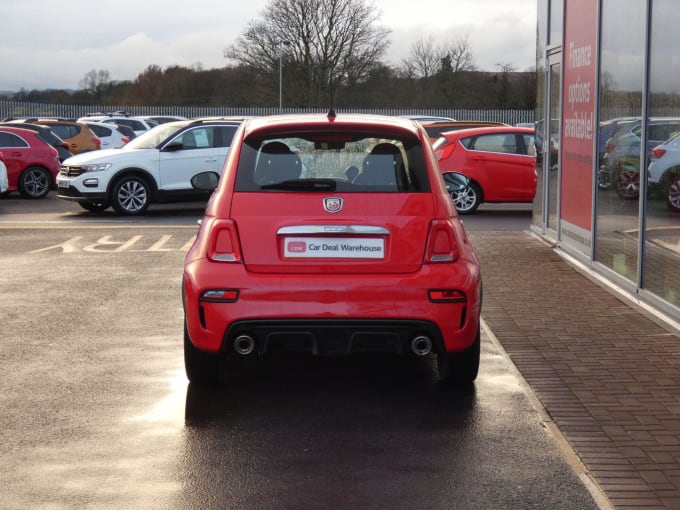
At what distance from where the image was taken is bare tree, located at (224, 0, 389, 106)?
70438mm

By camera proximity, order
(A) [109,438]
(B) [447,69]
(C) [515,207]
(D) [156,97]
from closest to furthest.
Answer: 1. (A) [109,438]
2. (C) [515,207]
3. (B) [447,69]
4. (D) [156,97]

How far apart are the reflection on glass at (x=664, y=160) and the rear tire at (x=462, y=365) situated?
7.90ft

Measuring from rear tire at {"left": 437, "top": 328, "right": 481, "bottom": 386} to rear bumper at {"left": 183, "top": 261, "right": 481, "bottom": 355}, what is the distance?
334 mm

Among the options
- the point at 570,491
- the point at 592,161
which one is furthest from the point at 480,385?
the point at 592,161

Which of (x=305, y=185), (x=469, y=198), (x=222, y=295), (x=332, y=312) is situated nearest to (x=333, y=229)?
(x=305, y=185)

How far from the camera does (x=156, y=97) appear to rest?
88.2 meters

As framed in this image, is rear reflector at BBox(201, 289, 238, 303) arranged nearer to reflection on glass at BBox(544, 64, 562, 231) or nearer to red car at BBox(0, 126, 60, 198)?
reflection on glass at BBox(544, 64, 562, 231)

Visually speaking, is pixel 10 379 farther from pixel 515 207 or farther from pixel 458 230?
pixel 515 207

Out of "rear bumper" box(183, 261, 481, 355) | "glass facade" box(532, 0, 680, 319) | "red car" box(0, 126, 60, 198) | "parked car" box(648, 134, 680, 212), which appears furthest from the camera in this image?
"red car" box(0, 126, 60, 198)

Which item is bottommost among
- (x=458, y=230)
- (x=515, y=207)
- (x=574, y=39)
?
(x=515, y=207)

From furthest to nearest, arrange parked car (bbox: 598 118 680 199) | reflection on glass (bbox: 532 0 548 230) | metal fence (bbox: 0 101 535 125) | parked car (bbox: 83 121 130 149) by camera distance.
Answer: metal fence (bbox: 0 101 535 125) → parked car (bbox: 83 121 130 149) → reflection on glass (bbox: 532 0 548 230) → parked car (bbox: 598 118 680 199)

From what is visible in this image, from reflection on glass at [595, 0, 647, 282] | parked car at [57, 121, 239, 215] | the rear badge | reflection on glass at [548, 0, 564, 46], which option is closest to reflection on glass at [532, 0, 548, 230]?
reflection on glass at [548, 0, 564, 46]

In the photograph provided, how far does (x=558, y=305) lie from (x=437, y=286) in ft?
12.2

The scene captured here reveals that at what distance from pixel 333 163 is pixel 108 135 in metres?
26.2
